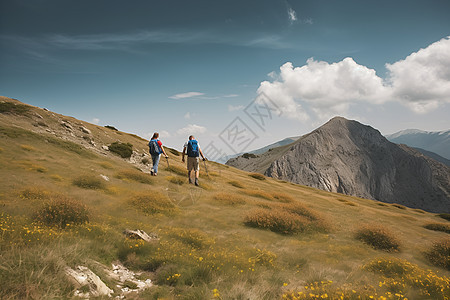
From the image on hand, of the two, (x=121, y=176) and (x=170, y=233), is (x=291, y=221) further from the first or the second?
(x=121, y=176)

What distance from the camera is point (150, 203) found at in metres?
12.6

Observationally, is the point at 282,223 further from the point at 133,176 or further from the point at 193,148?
the point at 133,176

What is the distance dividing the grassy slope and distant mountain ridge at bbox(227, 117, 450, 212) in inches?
3422

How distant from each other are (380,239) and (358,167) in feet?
416

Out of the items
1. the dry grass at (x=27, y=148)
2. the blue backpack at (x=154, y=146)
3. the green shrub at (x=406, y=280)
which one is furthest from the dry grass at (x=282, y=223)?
the dry grass at (x=27, y=148)

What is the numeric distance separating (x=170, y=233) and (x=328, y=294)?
654cm

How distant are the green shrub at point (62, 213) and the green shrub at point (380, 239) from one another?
14.0m

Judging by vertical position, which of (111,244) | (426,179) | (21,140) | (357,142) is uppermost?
(357,142)

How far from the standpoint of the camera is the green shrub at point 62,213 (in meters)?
8.23

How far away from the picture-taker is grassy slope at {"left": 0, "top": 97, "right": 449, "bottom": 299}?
17.5 ft

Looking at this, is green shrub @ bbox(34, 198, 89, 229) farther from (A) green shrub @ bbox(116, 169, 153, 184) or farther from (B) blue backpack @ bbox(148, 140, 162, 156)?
(B) blue backpack @ bbox(148, 140, 162, 156)

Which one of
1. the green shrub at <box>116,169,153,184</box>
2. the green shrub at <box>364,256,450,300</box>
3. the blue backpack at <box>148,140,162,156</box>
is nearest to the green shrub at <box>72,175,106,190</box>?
the green shrub at <box>116,169,153,184</box>

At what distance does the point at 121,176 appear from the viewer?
702 inches

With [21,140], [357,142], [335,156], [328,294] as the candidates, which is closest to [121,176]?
[21,140]
